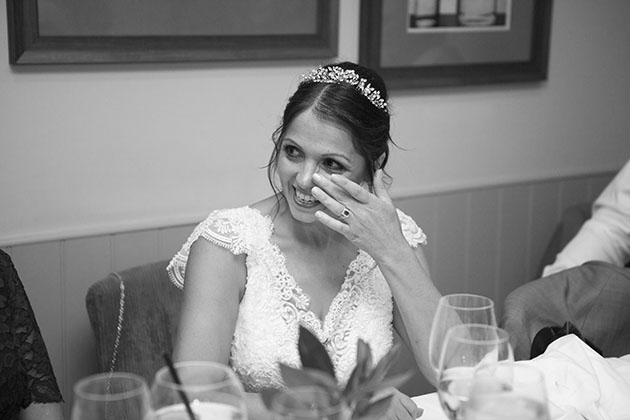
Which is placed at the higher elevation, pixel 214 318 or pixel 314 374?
pixel 314 374

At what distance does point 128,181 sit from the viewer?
104 inches

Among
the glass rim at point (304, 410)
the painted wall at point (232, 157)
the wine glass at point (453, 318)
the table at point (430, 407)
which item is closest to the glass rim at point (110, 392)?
the glass rim at point (304, 410)

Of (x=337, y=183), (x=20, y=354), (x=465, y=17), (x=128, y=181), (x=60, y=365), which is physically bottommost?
(x=60, y=365)

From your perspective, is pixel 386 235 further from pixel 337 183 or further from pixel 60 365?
pixel 60 365

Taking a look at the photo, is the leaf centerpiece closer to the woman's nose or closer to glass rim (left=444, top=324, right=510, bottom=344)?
glass rim (left=444, top=324, right=510, bottom=344)

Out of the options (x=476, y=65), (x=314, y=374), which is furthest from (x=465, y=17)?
(x=314, y=374)

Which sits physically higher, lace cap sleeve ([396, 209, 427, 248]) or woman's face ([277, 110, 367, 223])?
woman's face ([277, 110, 367, 223])

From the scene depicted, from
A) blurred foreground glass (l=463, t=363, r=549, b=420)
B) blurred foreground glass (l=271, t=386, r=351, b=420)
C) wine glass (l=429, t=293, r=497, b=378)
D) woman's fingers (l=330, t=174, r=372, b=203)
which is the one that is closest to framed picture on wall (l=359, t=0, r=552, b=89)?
woman's fingers (l=330, t=174, r=372, b=203)

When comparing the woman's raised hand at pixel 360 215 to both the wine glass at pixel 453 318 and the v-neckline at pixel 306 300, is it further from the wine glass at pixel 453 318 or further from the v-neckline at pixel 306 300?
the wine glass at pixel 453 318

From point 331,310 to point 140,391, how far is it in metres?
1.18

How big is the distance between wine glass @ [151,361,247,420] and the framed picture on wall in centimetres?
217

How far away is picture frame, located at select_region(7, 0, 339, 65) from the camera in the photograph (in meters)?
2.38

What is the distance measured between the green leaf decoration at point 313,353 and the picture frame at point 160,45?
1.52m

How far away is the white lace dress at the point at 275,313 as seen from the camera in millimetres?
2043
